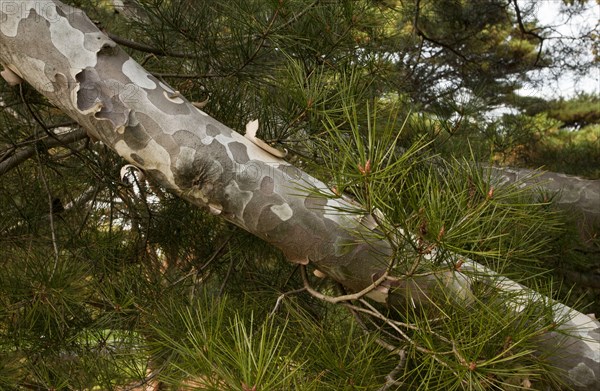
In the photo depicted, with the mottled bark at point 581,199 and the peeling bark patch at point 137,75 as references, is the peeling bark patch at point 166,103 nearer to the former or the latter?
the peeling bark patch at point 137,75

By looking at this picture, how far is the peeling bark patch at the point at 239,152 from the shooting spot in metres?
0.70

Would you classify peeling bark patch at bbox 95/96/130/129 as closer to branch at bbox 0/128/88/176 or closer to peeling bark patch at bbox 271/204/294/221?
peeling bark patch at bbox 271/204/294/221

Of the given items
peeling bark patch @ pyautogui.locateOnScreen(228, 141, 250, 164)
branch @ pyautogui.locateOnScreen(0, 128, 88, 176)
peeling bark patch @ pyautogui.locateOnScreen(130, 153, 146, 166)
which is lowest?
branch @ pyautogui.locateOnScreen(0, 128, 88, 176)

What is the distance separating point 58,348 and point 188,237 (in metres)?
0.49

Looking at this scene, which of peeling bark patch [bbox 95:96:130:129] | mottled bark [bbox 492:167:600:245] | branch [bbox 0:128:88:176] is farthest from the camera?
mottled bark [bbox 492:167:600:245]

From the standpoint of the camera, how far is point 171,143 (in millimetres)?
682

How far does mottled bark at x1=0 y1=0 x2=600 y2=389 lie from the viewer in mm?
682

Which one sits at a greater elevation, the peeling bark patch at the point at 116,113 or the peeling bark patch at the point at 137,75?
the peeling bark patch at the point at 137,75

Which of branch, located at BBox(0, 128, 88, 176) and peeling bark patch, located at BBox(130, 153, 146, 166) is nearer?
peeling bark patch, located at BBox(130, 153, 146, 166)

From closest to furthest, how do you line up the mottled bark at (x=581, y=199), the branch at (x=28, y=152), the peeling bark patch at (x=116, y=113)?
the peeling bark patch at (x=116, y=113), the branch at (x=28, y=152), the mottled bark at (x=581, y=199)

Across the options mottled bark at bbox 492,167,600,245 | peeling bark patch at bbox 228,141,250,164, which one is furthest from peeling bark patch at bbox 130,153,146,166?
mottled bark at bbox 492,167,600,245

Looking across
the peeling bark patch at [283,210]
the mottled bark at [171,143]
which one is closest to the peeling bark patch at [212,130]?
the mottled bark at [171,143]

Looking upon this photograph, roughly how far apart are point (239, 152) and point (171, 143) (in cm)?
8

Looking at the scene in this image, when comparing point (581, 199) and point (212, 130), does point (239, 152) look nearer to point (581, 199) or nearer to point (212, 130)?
point (212, 130)
